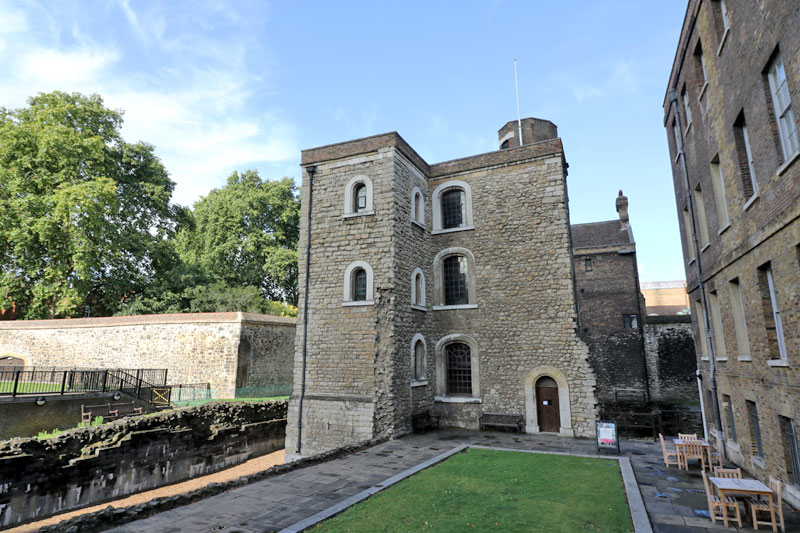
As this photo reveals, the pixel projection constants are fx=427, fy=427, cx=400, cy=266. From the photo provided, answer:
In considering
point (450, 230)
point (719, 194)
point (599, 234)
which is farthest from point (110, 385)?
point (599, 234)

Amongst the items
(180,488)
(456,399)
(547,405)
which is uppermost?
(456,399)

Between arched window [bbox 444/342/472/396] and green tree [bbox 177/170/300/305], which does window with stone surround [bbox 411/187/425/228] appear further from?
green tree [bbox 177/170/300/305]

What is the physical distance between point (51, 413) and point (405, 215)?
14561mm

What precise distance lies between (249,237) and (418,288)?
18773mm

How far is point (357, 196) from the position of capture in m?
16.0

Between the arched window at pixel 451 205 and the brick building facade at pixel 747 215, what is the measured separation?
7.31 meters

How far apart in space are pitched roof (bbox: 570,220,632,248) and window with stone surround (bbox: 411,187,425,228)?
1470cm

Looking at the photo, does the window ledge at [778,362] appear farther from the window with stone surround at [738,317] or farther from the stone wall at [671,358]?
the stone wall at [671,358]

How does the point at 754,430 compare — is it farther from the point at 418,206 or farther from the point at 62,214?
the point at 62,214

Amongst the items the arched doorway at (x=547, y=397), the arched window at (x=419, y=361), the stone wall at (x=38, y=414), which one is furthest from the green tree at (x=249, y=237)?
the arched doorway at (x=547, y=397)

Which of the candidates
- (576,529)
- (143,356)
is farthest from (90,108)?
(576,529)

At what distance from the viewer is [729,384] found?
1038 centimetres

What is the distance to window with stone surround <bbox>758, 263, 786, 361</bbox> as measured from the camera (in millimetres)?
7699

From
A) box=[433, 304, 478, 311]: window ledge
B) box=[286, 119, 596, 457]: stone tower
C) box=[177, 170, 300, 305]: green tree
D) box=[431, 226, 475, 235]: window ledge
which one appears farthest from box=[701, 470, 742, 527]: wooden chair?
box=[177, 170, 300, 305]: green tree
